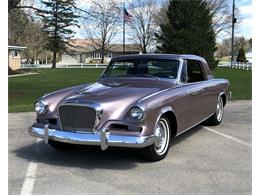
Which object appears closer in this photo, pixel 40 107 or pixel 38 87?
pixel 40 107

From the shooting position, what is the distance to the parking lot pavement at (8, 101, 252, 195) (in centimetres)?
486

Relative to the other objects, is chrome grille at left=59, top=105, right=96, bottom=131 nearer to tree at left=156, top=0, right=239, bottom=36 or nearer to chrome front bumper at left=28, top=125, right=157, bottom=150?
chrome front bumper at left=28, top=125, right=157, bottom=150

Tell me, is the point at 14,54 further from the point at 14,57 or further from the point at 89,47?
the point at 89,47

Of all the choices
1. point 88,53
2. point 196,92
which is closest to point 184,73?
point 196,92

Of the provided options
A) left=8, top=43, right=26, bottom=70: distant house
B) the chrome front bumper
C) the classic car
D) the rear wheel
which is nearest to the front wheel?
the classic car

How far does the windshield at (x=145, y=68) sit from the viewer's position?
7.15m

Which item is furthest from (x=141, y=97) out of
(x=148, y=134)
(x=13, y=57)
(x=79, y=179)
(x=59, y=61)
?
(x=59, y=61)

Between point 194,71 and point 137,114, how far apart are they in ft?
9.08

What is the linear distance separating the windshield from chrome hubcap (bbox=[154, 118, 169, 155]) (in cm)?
114

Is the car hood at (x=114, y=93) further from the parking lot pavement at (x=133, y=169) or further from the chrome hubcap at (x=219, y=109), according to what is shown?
the chrome hubcap at (x=219, y=109)

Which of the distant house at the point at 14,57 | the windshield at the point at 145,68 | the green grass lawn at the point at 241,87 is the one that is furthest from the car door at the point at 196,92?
the distant house at the point at 14,57

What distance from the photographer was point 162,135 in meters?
6.20

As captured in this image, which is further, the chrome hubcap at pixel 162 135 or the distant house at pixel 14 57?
the distant house at pixel 14 57

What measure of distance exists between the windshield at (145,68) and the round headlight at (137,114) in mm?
1619
